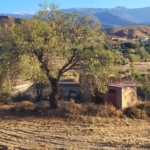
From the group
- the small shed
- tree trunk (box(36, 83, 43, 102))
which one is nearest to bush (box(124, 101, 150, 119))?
the small shed

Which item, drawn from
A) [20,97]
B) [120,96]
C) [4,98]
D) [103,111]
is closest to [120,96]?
[120,96]

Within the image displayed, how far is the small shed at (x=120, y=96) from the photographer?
21.6 metres

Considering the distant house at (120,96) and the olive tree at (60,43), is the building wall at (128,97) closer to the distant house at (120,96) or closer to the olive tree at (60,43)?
the distant house at (120,96)

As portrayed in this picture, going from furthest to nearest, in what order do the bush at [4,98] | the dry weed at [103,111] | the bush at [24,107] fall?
1. the bush at [4,98]
2. the bush at [24,107]
3. the dry weed at [103,111]

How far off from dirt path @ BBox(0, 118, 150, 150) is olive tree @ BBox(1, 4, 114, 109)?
100 inches

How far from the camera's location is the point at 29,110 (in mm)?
20656

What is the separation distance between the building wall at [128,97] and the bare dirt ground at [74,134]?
2.35 metres

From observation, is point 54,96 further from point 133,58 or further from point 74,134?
point 133,58

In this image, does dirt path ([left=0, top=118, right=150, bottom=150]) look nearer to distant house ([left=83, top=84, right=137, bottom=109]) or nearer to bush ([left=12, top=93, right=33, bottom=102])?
distant house ([left=83, top=84, right=137, bottom=109])

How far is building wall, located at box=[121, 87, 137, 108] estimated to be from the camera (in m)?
21.7

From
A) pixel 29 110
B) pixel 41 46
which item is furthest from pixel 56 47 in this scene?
pixel 29 110

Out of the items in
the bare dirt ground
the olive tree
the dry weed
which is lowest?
the bare dirt ground

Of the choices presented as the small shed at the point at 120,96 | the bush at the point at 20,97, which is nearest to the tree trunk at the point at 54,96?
the small shed at the point at 120,96

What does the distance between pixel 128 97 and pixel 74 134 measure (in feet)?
22.6
